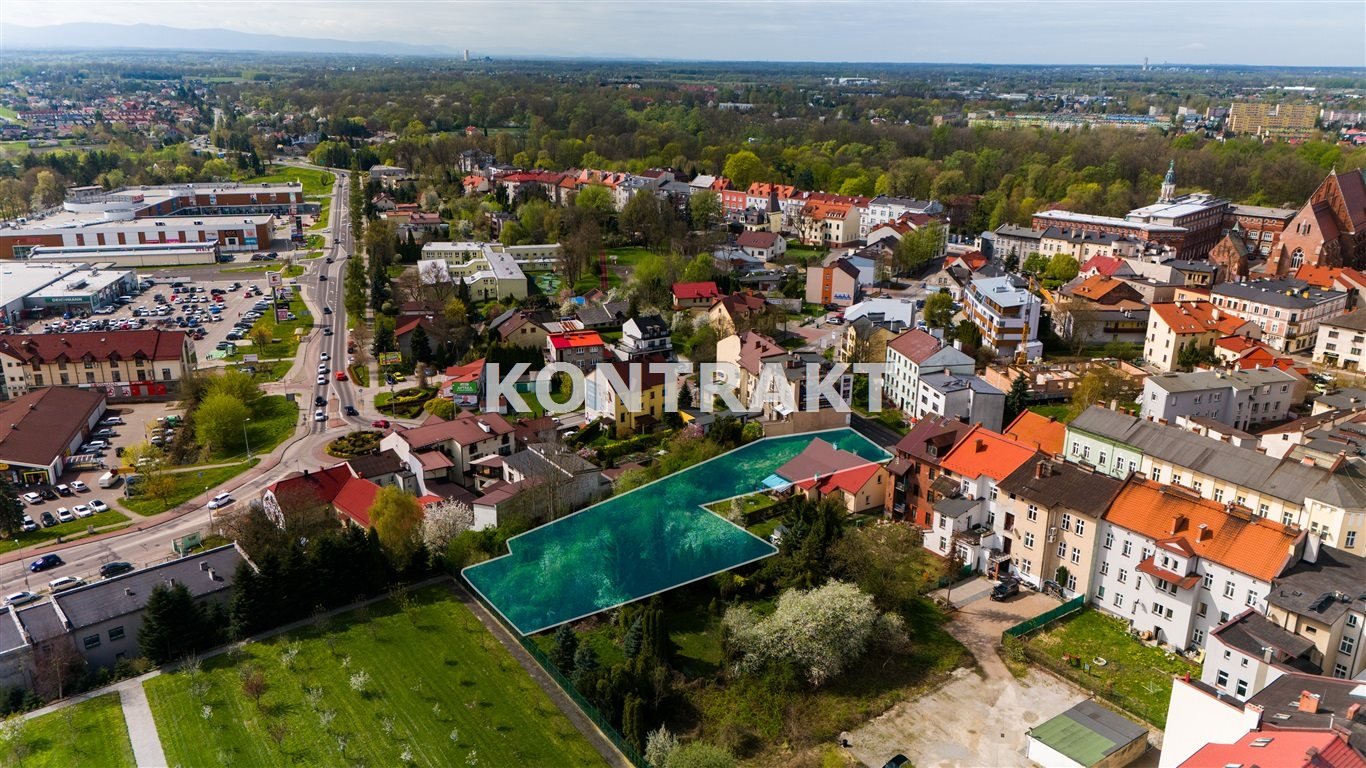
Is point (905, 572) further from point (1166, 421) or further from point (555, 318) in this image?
point (555, 318)

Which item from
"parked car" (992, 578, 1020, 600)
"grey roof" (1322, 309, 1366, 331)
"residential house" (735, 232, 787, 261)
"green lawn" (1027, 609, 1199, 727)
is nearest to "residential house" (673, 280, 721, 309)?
"residential house" (735, 232, 787, 261)

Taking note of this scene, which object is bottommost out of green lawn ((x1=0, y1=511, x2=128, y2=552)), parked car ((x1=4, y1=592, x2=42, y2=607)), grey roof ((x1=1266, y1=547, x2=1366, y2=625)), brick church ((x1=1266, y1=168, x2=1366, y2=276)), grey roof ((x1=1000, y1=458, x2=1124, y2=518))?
green lawn ((x1=0, y1=511, x2=128, y2=552))

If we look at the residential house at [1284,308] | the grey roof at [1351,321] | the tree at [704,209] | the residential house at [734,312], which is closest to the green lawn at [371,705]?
the residential house at [734,312]

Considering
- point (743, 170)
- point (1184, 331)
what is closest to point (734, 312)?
point (1184, 331)

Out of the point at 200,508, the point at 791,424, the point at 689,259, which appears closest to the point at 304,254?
the point at 689,259

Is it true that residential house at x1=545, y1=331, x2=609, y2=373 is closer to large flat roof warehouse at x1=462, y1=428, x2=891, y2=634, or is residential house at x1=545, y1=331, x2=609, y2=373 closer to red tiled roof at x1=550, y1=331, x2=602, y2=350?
red tiled roof at x1=550, y1=331, x2=602, y2=350

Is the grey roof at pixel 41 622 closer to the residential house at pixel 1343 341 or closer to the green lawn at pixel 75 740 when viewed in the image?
the green lawn at pixel 75 740

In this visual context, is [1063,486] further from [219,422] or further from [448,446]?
[219,422]
